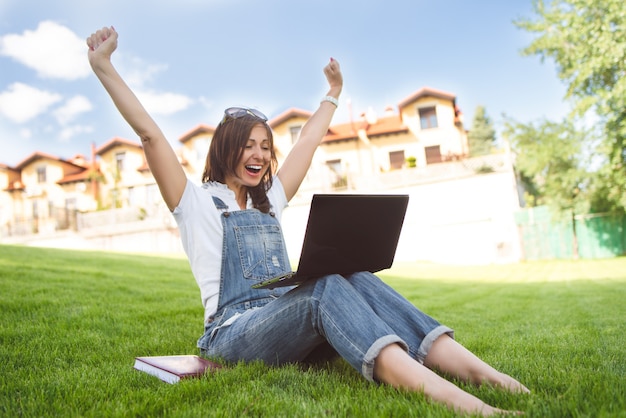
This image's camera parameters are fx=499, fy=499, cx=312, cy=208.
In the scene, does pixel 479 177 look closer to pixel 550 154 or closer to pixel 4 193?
pixel 550 154

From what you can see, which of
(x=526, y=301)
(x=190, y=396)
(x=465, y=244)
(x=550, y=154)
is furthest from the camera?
(x=465, y=244)

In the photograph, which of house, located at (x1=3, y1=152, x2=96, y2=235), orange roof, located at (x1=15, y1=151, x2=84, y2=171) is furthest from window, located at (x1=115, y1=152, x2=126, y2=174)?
orange roof, located at (x1=15, y1=151, x2=84, y2=171)

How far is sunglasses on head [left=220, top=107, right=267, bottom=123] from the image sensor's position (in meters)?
2.79

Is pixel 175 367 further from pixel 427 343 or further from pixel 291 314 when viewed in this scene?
pixel 427 343

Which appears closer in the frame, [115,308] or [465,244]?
[115,308]

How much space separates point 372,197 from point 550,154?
18.2 metres

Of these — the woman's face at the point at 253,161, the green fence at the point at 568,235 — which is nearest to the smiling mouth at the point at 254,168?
the woman's face at the point at 253,161

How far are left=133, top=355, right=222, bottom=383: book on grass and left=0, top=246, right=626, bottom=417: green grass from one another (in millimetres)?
53

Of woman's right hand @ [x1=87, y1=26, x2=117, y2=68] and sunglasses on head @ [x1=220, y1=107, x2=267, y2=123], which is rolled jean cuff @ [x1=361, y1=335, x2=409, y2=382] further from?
woman's right hand @ [x1=87, y1=26, x2=117, y2=68]

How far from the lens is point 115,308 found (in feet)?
14.6

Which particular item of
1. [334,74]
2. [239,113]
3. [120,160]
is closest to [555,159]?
[334,74]

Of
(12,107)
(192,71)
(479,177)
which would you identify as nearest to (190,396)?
(479,177)

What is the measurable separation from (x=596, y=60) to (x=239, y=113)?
1514 cm

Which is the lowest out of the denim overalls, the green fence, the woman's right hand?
the green fence
